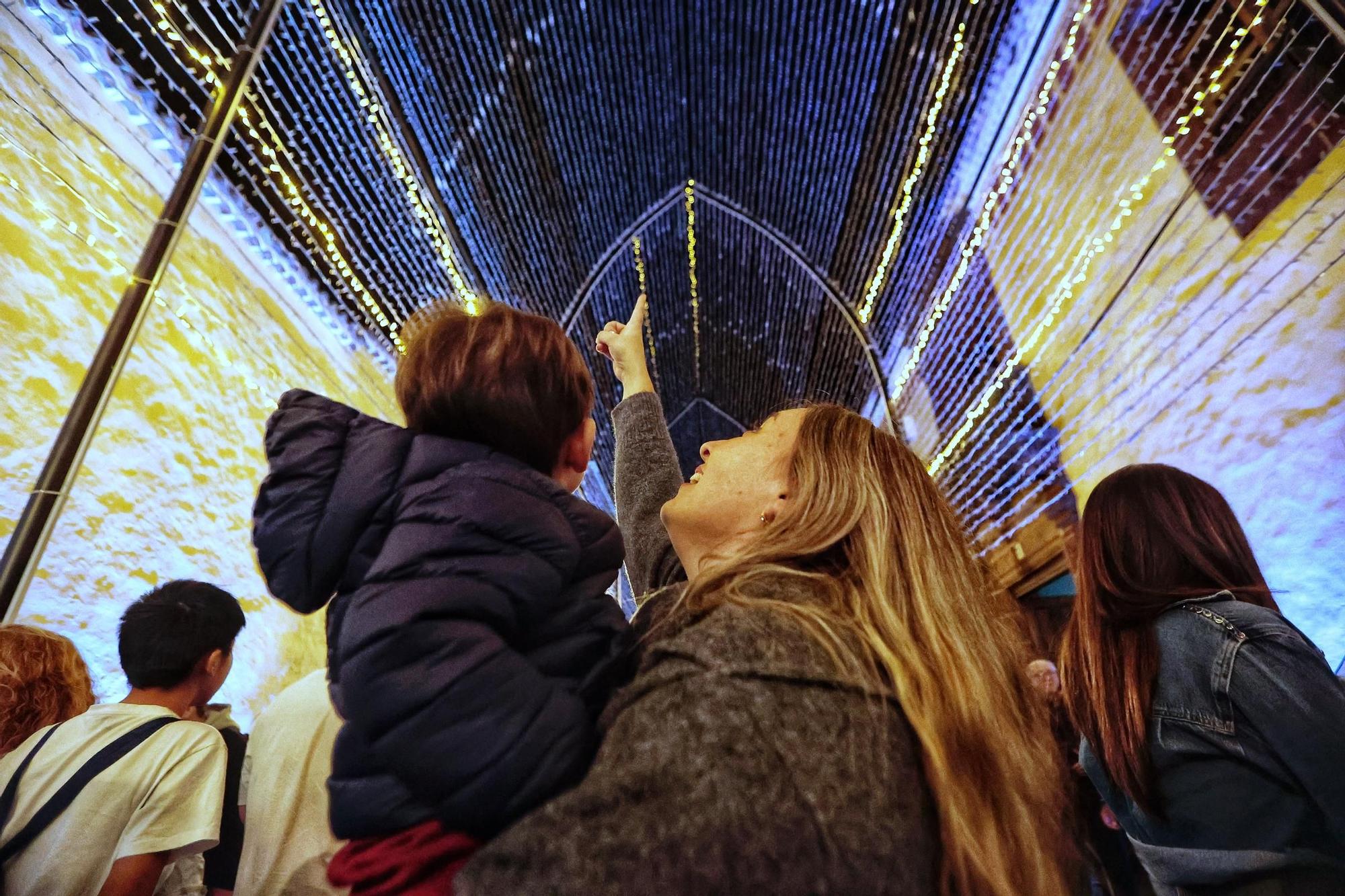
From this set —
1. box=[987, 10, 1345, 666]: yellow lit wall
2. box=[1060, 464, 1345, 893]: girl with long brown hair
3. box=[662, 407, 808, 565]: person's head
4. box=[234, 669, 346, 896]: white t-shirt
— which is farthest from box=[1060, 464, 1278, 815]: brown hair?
box=[234, 669, 346, 896]: white t-shirt

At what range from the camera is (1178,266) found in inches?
74.9

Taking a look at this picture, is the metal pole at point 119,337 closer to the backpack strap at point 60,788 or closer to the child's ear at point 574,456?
the backpack strap at point 60,788

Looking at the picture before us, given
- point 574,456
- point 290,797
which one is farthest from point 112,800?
point 574,456

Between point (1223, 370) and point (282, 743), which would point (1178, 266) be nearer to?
point (1223, 370)

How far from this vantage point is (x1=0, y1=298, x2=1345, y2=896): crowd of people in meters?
0.57

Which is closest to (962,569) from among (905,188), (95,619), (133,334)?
(133,334)

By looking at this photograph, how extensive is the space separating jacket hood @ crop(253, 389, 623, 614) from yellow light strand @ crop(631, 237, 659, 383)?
3.56m

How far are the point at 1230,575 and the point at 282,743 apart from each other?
183cm

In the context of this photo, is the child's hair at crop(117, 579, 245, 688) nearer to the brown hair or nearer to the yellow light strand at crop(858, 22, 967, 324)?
the brown hair

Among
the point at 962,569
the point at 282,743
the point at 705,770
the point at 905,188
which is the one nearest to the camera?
the point at 705,770

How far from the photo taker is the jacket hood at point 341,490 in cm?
72

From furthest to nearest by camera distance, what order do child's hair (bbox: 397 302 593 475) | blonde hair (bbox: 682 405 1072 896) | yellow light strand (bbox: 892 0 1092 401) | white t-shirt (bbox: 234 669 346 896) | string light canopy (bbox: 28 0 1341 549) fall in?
yellow light strand (bbox: 892 0 1092 401), string light canopy (bbox: 28 0 1341 549), white t-shirt (bbox: 234 669 346 896), child's hair (bbox: 397 302 593 475), blonde hair (bbox: 682 405 1072 896)

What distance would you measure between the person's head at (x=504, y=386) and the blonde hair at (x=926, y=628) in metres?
0.26

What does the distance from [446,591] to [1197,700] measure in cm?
120
